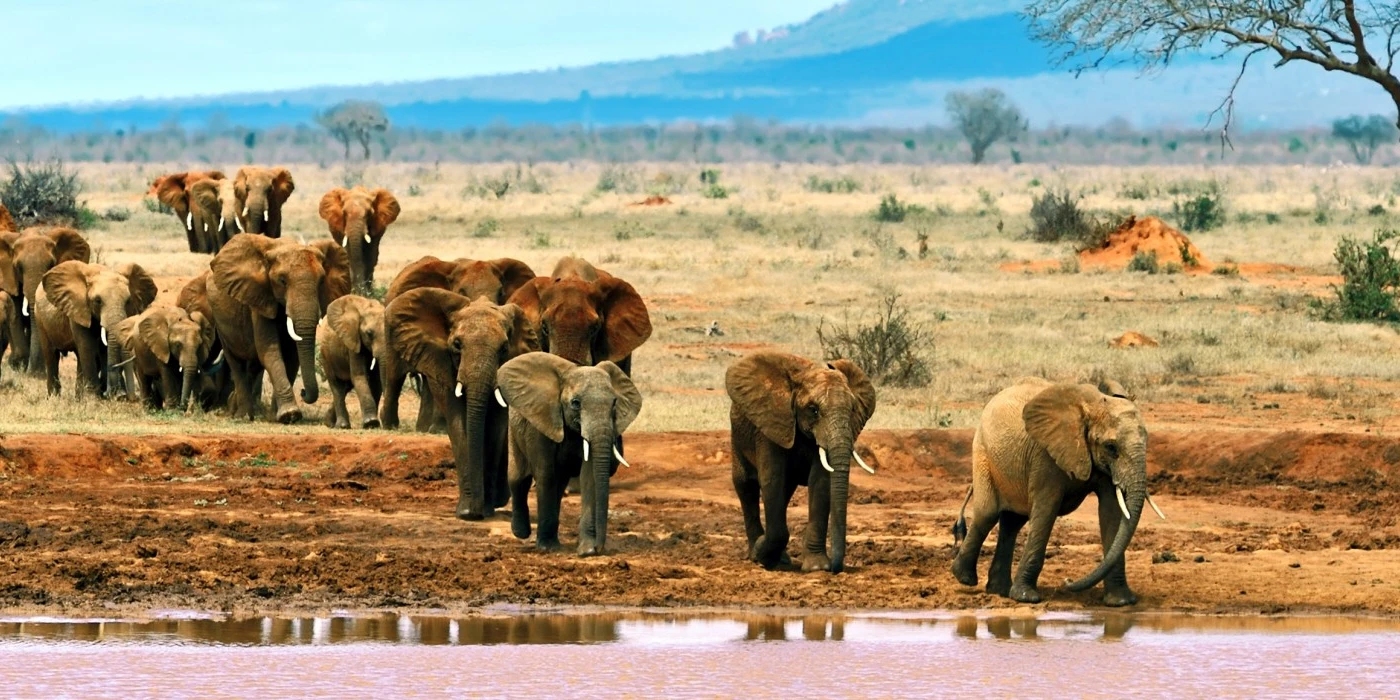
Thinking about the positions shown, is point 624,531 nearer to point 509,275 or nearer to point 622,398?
point 622,398

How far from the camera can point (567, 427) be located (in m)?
13.5

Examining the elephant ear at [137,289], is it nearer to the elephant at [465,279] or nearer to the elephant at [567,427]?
the elephant at [465,279]

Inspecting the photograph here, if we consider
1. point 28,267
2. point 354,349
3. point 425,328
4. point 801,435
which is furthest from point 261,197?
point 801,435

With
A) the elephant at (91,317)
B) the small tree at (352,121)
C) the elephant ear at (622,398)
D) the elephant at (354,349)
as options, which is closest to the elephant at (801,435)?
the elephant ear at (622,398)

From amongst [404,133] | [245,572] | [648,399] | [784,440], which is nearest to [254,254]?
[648,399]

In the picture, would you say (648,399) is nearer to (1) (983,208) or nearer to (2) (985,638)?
(2) (985,638)

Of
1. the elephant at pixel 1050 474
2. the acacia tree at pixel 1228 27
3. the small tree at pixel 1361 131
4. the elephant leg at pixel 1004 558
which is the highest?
the acacia tree at pixel 1228 27

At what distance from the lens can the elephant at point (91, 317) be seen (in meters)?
21.4

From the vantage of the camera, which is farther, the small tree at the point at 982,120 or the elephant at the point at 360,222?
the small tree at the point at 982,120

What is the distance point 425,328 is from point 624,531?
A: 2.00 m

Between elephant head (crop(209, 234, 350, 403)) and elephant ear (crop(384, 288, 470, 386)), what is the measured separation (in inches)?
167

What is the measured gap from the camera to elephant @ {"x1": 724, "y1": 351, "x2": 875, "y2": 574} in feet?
41.7

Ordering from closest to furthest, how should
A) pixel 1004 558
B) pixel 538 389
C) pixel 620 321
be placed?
1. pixel 1004 558
2. pixel 538 389
3. pixel 620 321

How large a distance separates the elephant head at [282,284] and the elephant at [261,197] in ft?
49.3
